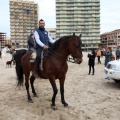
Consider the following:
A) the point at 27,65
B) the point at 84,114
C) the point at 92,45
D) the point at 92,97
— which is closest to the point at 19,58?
the point at 27,65

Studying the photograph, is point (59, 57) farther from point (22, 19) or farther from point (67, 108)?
point (22, 19)

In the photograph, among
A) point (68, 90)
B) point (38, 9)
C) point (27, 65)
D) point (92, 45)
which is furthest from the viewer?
point (38, 9)

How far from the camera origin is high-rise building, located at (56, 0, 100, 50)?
12544 cm

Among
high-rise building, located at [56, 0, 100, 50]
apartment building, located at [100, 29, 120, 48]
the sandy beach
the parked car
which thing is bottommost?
the sandy beach

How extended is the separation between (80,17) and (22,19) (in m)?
41.3

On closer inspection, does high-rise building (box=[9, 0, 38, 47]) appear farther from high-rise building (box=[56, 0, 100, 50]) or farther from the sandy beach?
the sandy beach

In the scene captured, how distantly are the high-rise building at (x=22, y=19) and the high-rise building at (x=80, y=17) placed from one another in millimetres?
25947

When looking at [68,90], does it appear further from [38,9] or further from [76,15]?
[38,9]

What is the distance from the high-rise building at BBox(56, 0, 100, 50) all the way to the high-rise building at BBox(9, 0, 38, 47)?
25947 millimetres

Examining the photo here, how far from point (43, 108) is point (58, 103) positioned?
28.5 inches

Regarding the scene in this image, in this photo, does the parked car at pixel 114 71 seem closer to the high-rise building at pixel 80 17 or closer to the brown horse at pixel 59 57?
the brown horse at pixel 59 57

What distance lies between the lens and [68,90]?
29.7 feet

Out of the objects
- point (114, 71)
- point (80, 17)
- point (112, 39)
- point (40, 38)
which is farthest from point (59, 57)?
point (112, 39)

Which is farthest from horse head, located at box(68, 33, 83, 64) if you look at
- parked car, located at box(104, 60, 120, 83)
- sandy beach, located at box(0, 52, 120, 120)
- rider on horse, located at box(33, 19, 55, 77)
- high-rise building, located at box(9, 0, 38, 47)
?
high-rise building, located at box(9, 0, 38, 47)
